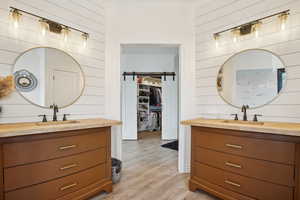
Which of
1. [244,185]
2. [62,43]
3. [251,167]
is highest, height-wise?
[62,43]

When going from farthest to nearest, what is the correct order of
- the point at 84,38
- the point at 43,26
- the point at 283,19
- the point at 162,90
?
the point at 162,90 < the point at 84,38 < the point at 43,26 < the point at 283,19

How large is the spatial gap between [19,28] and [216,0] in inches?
104

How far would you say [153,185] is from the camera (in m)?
2.12

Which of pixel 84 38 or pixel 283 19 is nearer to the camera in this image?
pixel 283 19

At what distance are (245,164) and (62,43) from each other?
257 centimetres

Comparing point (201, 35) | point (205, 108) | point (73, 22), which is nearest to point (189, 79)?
point (205, 108)

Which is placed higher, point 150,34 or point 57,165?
point 150,34

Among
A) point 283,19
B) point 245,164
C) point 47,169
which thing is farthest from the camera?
point 283,19

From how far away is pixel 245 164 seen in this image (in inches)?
59.0

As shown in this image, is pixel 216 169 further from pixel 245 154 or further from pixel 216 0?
pixel 216 0

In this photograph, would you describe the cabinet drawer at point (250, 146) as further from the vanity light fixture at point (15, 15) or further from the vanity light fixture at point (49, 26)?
the vanity light fixture at point (15, 15)

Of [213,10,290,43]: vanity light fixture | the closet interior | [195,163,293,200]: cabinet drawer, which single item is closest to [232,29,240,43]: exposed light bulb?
[213,10,290,43]: vanity light fixture

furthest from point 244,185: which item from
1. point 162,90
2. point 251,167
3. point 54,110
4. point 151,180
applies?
point 162,90

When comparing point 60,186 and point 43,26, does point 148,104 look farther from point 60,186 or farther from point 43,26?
point 60,186
